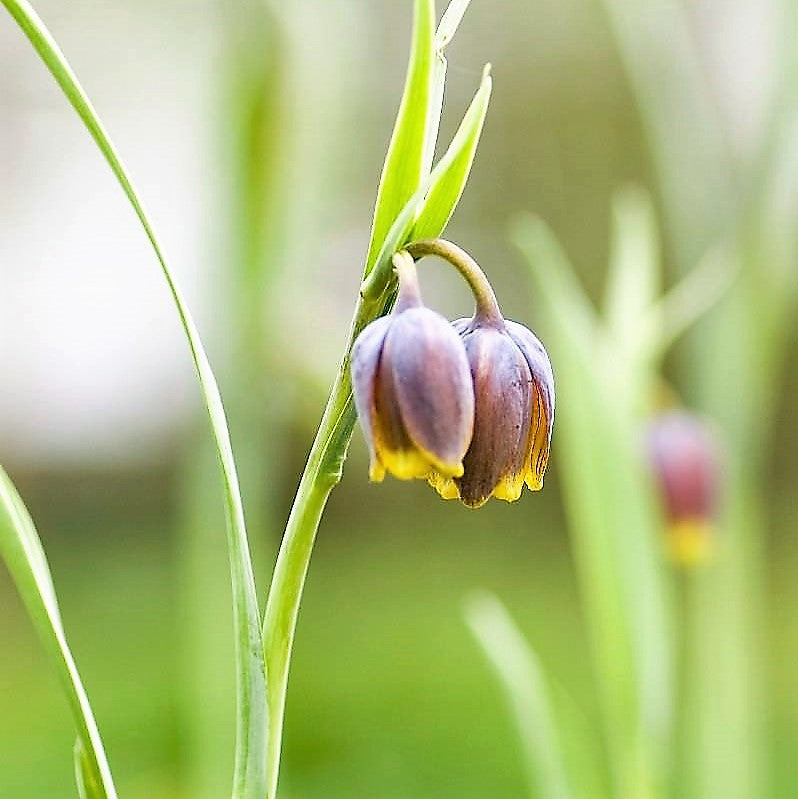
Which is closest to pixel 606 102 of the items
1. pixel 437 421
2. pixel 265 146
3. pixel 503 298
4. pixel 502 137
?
pixel 502 137

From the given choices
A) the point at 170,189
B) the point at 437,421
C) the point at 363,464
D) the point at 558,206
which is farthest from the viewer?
the point at 558,206

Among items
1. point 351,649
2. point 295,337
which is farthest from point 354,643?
point 295,337

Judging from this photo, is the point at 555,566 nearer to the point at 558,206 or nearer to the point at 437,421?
the point at 558,206

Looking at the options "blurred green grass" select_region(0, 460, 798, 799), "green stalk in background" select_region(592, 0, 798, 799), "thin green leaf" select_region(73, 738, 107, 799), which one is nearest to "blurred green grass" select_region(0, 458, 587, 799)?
"blurred green grass" select_region(0, 460, 798, 799)

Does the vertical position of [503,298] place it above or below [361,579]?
above

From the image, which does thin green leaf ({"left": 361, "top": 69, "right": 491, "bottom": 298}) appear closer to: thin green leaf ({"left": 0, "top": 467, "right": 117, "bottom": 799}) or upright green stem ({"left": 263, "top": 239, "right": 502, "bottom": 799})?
upright green stem ({"left": 263, "top": 239, "right": 502, "bottom": 799})

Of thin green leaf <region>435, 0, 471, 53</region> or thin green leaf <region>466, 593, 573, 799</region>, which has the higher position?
thin green leaf <region>435, 0, 471, 53</region>
